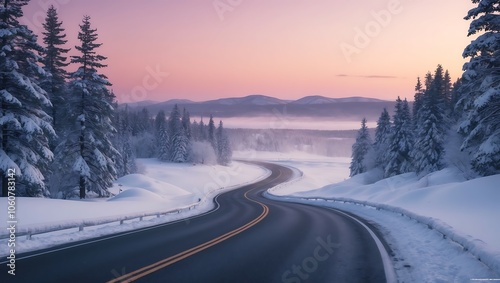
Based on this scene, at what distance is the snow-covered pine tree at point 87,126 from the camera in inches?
1190

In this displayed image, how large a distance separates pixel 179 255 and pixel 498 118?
19.3 metres

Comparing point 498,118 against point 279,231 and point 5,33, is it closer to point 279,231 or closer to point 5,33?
point 279,231

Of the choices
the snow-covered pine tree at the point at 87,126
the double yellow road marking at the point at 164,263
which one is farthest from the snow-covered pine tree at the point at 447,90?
the double yellow road marking at the point at 164,263

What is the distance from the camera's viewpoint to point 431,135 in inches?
1809

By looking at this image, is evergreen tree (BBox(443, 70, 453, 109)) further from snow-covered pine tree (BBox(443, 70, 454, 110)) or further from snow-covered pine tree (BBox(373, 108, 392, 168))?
snow-covered pine tree (BBox(373, 108, 392, 168))

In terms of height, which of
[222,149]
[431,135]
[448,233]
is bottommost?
A: [222,149]

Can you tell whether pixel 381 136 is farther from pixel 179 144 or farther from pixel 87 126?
pixel 179 144

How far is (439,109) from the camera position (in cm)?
4675

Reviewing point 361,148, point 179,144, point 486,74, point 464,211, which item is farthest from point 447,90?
point 179,144

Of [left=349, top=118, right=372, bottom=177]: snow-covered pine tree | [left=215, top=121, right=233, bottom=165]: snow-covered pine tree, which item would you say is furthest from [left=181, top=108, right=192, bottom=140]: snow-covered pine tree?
[left=349, top=118, right=372, bottom=177]: snow-covered pine tree

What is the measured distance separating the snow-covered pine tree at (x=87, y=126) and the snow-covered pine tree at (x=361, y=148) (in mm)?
54047

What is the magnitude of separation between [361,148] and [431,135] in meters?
28.8

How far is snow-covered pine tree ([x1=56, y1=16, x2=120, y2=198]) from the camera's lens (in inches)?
1190

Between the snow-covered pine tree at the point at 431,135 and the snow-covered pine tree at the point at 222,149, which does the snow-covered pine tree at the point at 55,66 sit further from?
the snow-covered pine tree at the point at 222,149
